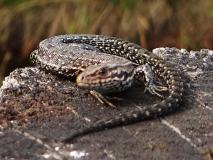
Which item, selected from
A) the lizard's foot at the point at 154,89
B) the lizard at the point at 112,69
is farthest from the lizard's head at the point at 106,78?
the lizard's foot at the point at 154,89

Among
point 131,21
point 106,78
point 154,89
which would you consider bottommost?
point 131,21

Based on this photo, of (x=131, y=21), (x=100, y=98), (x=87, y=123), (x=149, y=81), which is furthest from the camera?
(x=131, y=21)

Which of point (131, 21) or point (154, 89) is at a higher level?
point (154, 89)

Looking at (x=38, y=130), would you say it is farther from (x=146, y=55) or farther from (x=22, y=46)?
(x=22, y=46)

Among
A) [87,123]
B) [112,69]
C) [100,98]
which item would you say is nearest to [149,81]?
[112,69]

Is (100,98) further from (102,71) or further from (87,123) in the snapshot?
(87,123)

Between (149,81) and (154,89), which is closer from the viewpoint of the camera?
(154,89)

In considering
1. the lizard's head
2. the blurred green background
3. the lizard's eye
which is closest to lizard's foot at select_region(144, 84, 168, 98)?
the lizard's head

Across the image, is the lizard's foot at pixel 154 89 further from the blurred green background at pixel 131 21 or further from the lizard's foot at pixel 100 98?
the blurred green background at pixel 131 21
